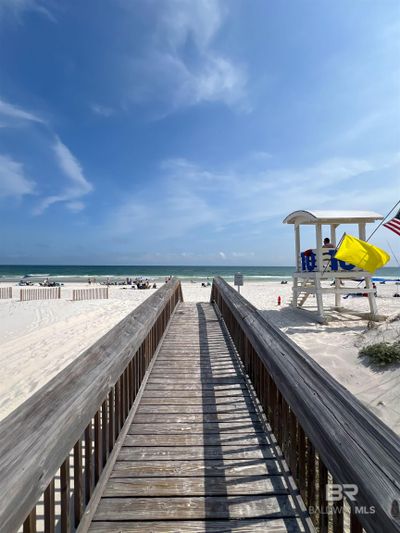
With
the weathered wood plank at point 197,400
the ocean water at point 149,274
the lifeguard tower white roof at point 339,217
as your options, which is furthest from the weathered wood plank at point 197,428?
the ocean water at point 149,274

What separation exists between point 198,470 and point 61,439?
52.9 inches

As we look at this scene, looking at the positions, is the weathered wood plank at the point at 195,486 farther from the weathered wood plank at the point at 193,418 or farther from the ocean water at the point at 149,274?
the ocean water at the point at 149,274

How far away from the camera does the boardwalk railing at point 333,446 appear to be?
3.09 ft

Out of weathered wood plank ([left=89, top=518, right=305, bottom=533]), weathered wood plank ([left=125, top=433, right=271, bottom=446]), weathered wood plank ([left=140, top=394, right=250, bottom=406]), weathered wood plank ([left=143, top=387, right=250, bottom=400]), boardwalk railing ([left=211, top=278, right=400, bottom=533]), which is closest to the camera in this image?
boardwalk railing ([left=211, top=278, right=400, bottom=533])

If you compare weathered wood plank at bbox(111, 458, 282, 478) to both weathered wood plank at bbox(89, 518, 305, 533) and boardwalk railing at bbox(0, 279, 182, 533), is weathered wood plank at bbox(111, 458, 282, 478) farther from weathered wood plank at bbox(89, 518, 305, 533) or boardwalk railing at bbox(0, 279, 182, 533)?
weathered wood plank at bbox(89, 518, 305, 533)

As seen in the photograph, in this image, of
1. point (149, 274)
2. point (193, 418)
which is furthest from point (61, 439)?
point (149, 274)

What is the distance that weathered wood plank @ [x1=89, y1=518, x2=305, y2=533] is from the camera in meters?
1.71

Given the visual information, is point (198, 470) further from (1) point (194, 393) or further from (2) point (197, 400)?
(1) point (194, 393)

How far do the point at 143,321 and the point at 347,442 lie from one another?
261 centimetres

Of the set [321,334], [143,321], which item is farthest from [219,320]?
[143,321]

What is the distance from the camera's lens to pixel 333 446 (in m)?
1.22

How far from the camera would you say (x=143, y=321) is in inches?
137

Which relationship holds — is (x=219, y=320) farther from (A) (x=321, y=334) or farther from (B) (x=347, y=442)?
(B) (x=347, y=442)

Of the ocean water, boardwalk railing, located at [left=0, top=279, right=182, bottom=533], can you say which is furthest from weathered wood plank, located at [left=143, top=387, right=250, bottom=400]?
the ocean water
